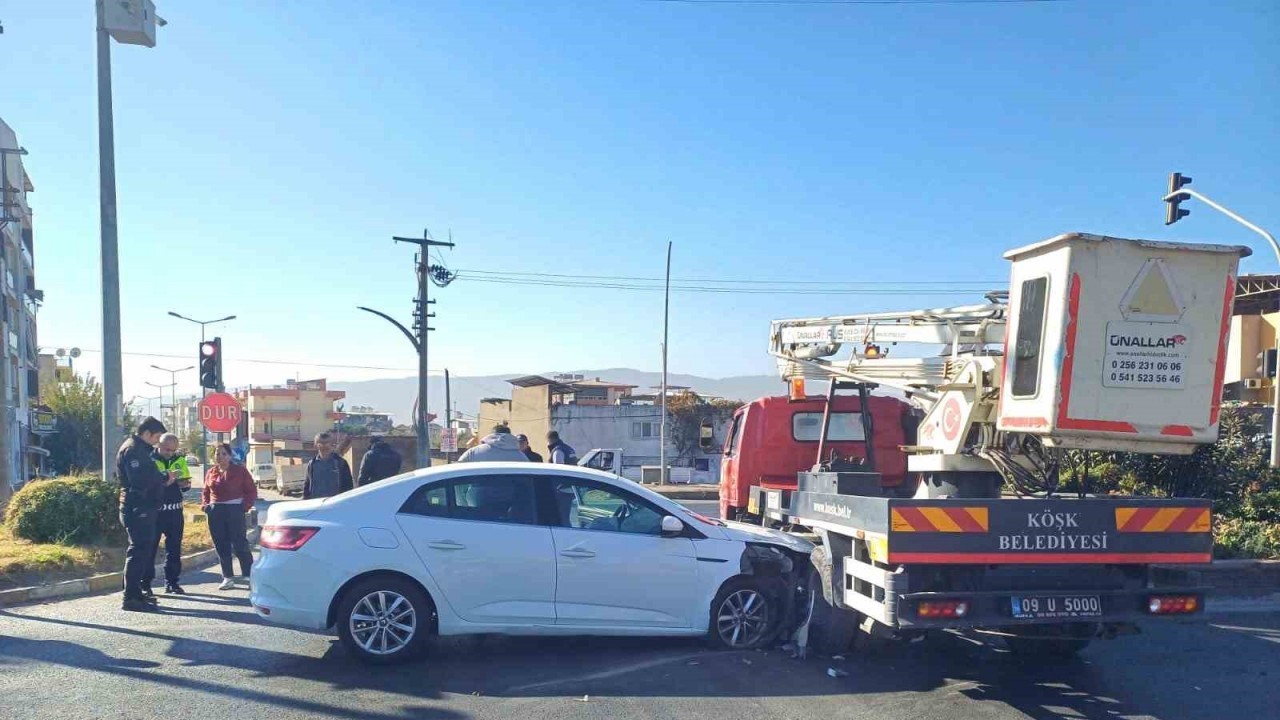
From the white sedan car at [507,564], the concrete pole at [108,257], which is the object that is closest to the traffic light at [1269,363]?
the white sedan car at [507,564]

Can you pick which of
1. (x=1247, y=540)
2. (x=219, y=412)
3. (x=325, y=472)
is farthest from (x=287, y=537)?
(x=219, y=412)

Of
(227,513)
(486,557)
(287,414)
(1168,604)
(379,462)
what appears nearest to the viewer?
(1168,604)

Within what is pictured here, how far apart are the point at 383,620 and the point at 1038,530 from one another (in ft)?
14.7

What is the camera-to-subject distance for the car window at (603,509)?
728 centimetres

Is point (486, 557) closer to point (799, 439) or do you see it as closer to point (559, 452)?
point (799, 439)

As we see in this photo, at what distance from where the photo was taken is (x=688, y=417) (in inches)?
1954

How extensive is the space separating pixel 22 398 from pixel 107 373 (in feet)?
120

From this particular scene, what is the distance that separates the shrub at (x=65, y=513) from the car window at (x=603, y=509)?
7264mm

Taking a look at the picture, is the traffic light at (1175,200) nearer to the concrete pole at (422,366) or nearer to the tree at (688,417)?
the concrete pole at (422,366)

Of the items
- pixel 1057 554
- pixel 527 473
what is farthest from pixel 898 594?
pixel 527 473

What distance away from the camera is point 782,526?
935 centimetres

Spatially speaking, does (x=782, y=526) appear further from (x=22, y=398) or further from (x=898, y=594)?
(x=22, y=398)

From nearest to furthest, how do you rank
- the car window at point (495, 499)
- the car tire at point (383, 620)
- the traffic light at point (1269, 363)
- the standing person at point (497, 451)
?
the car tire at point (383, 620), the car window at point (495, 499), the standing person at point (497, 451), the traffic light at point (1269, 363)

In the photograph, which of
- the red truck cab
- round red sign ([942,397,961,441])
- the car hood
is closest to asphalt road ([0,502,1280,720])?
the car hood
